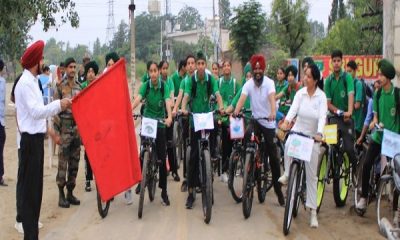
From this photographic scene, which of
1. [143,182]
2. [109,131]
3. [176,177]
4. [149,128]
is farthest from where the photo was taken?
[176,177]

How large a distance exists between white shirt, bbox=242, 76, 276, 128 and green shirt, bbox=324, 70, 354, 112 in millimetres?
1014

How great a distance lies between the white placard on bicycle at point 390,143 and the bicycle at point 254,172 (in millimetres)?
1824

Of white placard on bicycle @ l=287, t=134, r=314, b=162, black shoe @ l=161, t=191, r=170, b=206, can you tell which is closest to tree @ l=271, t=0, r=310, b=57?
black shoe @ l=161, t=191, r=170, b=206

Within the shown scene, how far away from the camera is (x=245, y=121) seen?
9922 mm

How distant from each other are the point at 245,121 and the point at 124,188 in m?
3.44

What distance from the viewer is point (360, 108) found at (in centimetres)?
938

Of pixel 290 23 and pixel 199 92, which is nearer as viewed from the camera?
pixel 199 92

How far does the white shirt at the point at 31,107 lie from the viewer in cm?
568

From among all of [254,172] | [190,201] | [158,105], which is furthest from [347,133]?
[158,105]

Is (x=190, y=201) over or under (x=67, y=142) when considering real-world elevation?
under

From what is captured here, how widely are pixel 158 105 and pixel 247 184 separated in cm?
192

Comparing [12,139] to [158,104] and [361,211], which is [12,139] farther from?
[361,211]

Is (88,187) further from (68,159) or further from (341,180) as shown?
(341,180)

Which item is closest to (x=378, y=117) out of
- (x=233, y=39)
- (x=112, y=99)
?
(x=112, y=99)
